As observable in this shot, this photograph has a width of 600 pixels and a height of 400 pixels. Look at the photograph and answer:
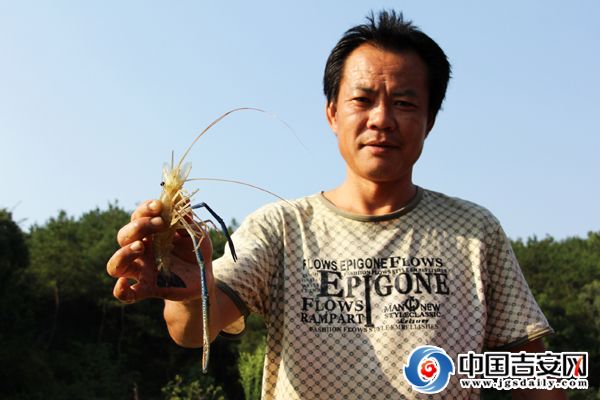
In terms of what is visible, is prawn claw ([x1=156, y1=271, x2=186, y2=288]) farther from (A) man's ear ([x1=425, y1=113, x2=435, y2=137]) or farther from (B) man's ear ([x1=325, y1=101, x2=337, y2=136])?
(A) man's ear ([x1=425, y1=113, x2=435, y2=137])

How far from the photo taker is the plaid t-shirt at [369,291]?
2.50 metres

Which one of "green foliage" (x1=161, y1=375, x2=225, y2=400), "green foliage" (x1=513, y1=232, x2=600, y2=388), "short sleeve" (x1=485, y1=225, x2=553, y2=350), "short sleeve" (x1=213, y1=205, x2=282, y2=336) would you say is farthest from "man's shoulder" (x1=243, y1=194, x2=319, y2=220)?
"green foliage" (x1=513, y1=232, x2=600, y2=388)

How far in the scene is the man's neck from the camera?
2.78 metres

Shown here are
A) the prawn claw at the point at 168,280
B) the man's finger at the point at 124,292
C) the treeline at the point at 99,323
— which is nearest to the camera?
the man's finger at the point at 124,292

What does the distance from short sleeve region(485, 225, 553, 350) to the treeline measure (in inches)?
783

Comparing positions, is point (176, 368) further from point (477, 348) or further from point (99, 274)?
point (477, 348)

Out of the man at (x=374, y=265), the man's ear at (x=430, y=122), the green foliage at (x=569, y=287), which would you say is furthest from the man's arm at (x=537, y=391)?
the green foliage at (x=569, y=287)

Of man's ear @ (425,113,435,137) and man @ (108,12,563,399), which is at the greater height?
man's ear @ (425,113,435,137)

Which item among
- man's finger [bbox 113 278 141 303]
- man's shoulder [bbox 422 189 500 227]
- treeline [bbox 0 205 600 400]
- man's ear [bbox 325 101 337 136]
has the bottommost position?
man's finger [bbox 113 278 141 303]

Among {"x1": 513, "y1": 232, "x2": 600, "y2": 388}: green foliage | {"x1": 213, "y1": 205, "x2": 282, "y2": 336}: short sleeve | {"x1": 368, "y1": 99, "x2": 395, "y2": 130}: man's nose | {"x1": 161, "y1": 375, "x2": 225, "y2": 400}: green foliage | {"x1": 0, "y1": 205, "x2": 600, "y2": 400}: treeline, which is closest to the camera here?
{"x1": 213, "y1": 205, "x2": 282, "y2": 336}: short sleeve

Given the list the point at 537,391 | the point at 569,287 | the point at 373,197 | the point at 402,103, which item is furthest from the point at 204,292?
the point at 569,287

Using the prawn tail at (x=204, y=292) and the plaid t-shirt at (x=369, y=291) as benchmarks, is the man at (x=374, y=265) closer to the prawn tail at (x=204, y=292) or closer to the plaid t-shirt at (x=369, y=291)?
the plaid t-shirt at (x=369, y=291)

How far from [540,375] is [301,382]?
32.5 inches

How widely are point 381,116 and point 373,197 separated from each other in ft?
0.97
